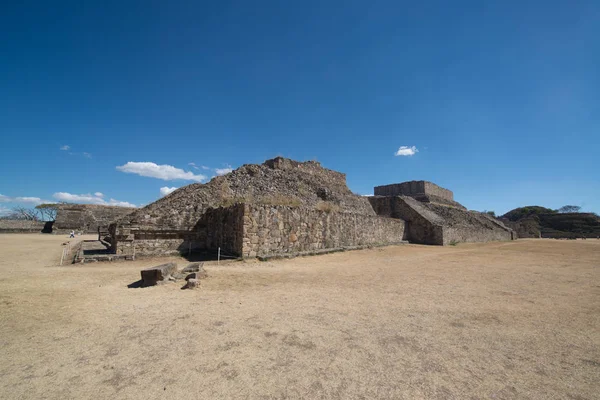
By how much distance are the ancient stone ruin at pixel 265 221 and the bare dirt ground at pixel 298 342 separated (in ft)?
14.7

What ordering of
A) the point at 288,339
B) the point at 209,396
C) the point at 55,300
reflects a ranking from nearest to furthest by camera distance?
the point at 209,396, the point at 288,339, the point at 55,300

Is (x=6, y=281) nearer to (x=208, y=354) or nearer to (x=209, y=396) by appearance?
(x=208, y=354)

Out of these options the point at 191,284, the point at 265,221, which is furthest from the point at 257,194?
the point at 191,284

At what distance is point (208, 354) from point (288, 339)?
868 millimetres

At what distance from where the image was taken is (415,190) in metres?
30.2

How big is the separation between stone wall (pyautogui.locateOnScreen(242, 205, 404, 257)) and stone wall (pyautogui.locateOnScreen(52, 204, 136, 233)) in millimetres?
23842

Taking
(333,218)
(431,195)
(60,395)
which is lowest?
(60,395)

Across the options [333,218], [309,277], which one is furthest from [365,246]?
[309,277]

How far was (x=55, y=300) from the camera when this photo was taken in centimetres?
453

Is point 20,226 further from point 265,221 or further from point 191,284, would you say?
point 191,284

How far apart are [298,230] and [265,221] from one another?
1854 mm

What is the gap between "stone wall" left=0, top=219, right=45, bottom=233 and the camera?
27.7 m

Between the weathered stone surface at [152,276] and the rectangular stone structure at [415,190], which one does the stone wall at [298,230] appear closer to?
the weathered stone surface at [152,276]

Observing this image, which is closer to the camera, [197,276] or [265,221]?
[197,276]
